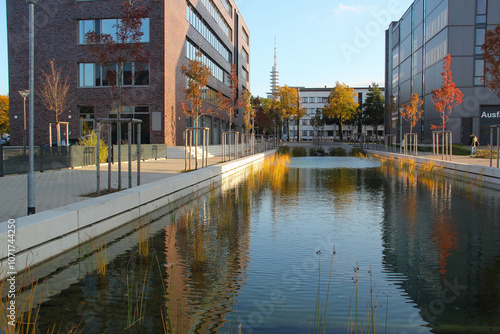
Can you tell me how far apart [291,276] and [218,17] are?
54225mm

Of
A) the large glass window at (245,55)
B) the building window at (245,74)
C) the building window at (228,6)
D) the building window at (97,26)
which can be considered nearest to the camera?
the building window at (97,26)

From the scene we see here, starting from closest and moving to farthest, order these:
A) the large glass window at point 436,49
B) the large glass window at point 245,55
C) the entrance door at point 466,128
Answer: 1. the entrance door at point 466,128
2. the large glass window at point 436,49
3. the large glass window at point 245,55

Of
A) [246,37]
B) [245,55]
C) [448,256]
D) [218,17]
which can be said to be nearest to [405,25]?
[245,55]

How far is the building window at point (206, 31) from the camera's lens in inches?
1652

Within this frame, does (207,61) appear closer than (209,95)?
Yes

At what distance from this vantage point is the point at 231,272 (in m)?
5.49

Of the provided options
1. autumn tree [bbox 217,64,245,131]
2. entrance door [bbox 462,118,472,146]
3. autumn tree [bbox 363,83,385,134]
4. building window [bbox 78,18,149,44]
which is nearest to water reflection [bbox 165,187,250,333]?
building window [bbox 78,18,149,44]

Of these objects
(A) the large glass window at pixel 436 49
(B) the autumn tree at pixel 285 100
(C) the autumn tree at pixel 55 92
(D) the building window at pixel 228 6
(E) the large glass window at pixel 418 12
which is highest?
(D) the building window at pixel 228 6

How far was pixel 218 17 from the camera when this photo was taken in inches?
2208

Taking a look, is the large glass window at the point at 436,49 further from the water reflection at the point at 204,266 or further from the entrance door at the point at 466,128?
the water reflection at the point at 204,266

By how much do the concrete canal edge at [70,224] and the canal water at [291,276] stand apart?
0.41 m

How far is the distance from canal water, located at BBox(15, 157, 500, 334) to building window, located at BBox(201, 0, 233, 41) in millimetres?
42807

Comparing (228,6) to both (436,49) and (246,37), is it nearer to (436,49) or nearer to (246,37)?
(246,37)

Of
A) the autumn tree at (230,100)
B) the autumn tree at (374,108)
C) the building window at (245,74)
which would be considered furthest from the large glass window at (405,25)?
the autumn tree at (374,108)
